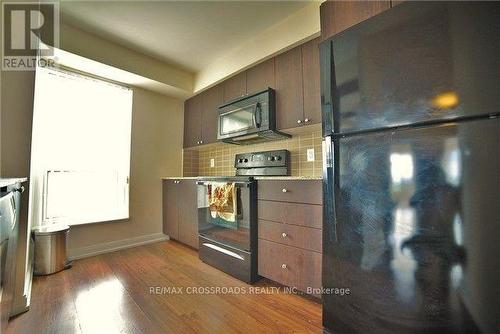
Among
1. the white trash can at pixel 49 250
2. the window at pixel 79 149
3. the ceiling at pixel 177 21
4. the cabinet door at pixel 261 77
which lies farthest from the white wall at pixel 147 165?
the cabinet door at pixel 261 77

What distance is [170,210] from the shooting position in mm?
2930

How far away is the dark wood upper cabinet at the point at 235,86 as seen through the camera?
2379 millimetres

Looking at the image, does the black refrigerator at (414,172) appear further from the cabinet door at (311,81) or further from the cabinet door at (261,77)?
the cabinet door at (261,77)

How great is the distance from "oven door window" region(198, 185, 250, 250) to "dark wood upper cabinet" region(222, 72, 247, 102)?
111 centimetres

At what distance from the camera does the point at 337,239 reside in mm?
1137

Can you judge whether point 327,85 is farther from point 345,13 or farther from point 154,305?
point 154,305

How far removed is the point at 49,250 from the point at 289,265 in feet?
7.24

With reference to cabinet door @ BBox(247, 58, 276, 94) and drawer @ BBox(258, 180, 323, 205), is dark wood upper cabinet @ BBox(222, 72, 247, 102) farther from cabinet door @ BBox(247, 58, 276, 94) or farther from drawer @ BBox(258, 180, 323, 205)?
drawer @ BBox(258, 180, 323, 205)

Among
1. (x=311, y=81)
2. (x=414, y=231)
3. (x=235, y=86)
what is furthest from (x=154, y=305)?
(x=235, y=86)

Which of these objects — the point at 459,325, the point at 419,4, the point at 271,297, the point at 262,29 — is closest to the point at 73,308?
the point at 271,297

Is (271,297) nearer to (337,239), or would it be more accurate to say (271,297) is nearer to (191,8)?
(337,239)

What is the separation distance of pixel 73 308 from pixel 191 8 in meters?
2.47

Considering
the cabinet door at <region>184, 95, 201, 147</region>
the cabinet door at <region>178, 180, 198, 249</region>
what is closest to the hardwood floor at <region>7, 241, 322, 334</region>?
the cabinet door at <region>178, 180, 198, 249</region>

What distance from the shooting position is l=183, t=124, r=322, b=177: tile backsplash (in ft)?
6.79
